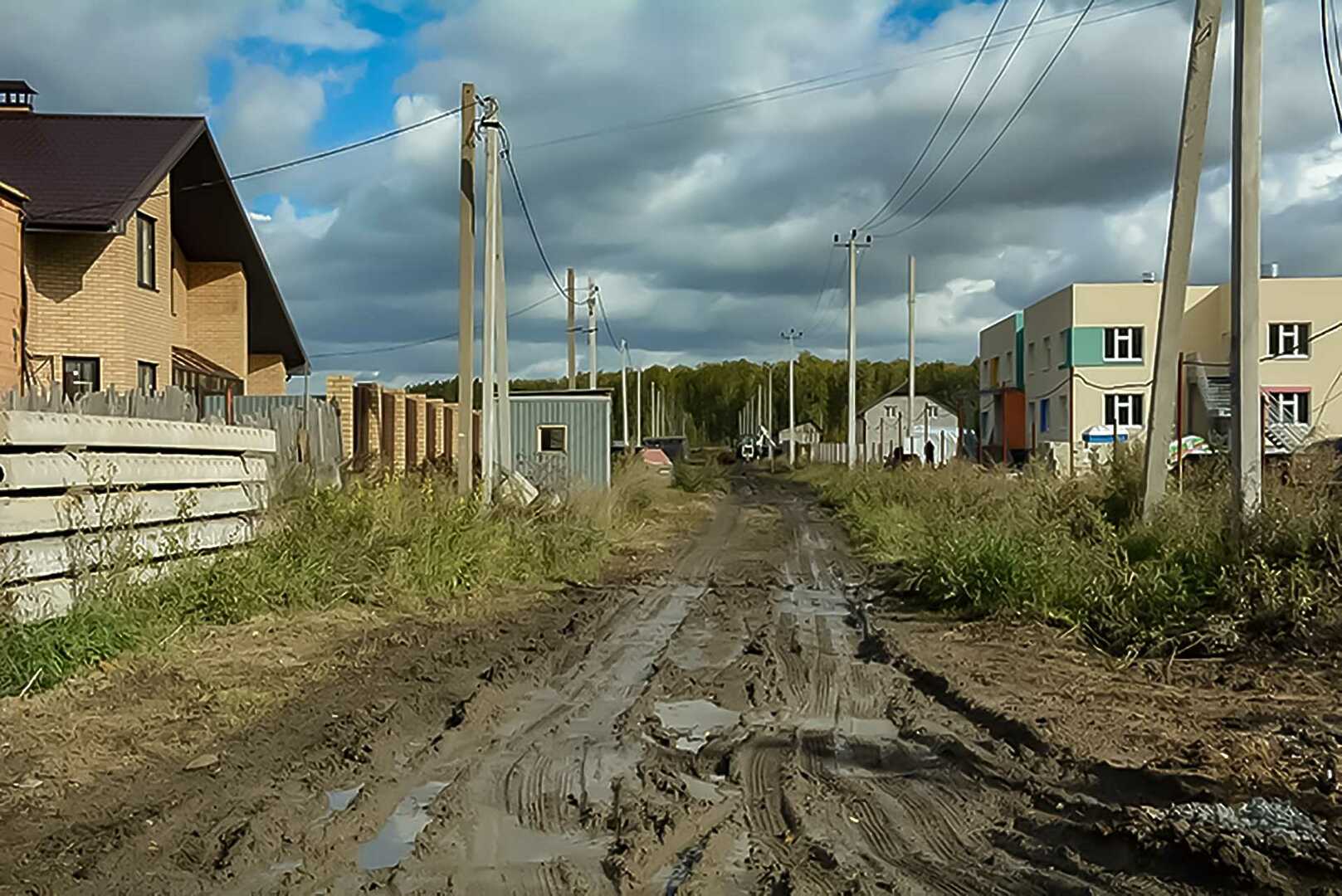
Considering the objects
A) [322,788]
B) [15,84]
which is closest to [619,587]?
[322,788]

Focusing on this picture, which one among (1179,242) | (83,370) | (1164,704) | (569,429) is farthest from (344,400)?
(1164,704)

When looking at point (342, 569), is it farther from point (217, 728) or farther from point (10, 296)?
point (10, 296)

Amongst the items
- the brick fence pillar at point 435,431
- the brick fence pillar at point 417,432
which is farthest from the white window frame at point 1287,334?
the brick fence pillar at point 417,432

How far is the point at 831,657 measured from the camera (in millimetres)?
11328

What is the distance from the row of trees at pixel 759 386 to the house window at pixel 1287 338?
69047 millimetres

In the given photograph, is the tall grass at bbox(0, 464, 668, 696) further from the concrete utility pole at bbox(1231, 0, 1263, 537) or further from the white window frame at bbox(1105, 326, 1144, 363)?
the white window frame at bbox(1105, 326, 1144, 363)

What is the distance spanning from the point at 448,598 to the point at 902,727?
758 centimetres

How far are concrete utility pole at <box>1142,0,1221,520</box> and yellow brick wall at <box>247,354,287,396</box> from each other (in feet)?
80.0

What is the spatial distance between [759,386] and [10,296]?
116897 mm

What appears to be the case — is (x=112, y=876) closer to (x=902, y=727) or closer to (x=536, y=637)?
(x=902, y=727)

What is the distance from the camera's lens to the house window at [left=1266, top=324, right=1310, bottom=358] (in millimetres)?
46781

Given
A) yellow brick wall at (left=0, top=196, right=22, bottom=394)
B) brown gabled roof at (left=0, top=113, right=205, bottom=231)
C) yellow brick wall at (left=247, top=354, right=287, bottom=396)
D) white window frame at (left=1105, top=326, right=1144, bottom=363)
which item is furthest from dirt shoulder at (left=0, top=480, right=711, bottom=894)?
white window frame at (left=1105, top=326, right=1144, bottom=363)

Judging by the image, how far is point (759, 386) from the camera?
134250 millimetres

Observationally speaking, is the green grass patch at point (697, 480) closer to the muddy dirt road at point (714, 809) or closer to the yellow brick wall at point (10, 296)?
the yellow brick wall at point (10, 296)
